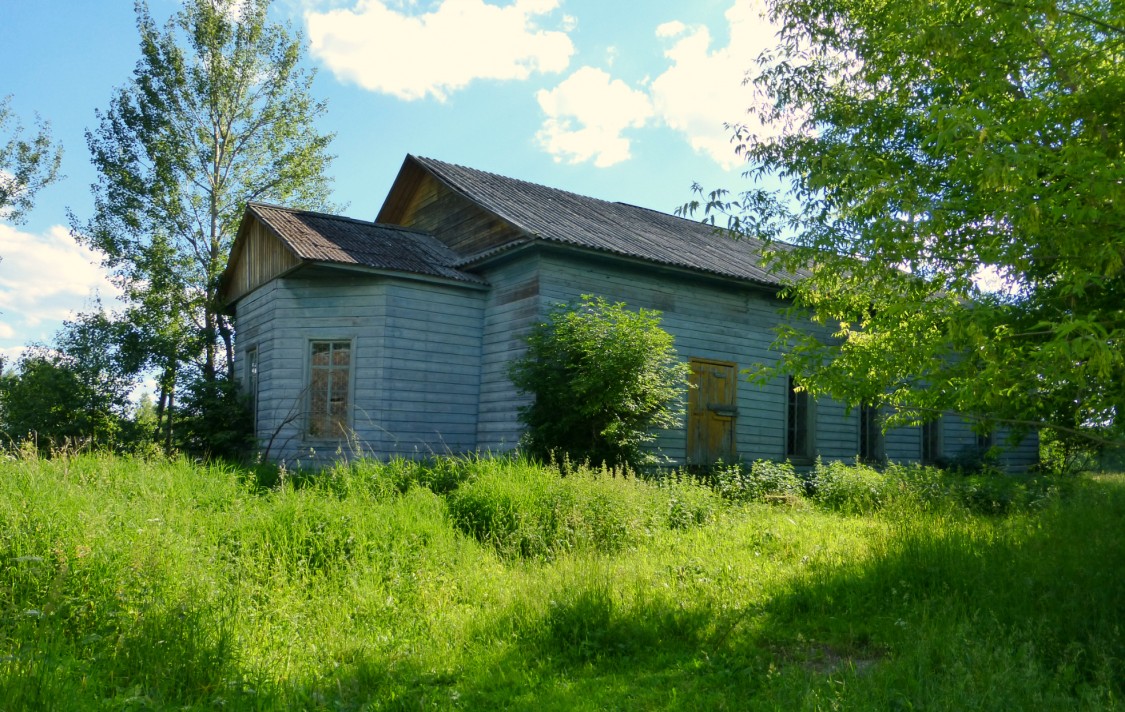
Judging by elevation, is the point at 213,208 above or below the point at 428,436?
above

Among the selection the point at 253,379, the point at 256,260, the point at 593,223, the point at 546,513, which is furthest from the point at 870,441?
the point at 256,260

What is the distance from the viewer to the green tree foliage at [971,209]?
16.7 ft

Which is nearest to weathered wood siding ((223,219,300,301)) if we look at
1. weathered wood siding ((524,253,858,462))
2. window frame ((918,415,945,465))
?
weathered wood siding ((524,253,858,462))

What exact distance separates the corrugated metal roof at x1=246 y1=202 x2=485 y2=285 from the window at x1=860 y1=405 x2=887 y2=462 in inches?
372

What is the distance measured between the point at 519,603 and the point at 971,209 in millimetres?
4569

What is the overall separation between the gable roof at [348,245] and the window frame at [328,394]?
1.39 metres

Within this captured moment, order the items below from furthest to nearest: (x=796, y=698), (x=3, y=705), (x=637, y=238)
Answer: (x=637, y=238)
(x=796, y=698)
(x=3, y=705)

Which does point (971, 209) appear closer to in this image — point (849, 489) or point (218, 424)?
point (849, 489)

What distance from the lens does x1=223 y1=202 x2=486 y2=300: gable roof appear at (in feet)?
41.9

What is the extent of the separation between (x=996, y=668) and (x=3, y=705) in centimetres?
510

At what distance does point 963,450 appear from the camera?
19.0m

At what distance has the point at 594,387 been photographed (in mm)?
11438

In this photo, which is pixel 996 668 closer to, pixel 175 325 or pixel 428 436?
pixel 428 436

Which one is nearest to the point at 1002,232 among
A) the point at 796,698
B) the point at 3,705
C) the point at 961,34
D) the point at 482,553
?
the point at 961,34
